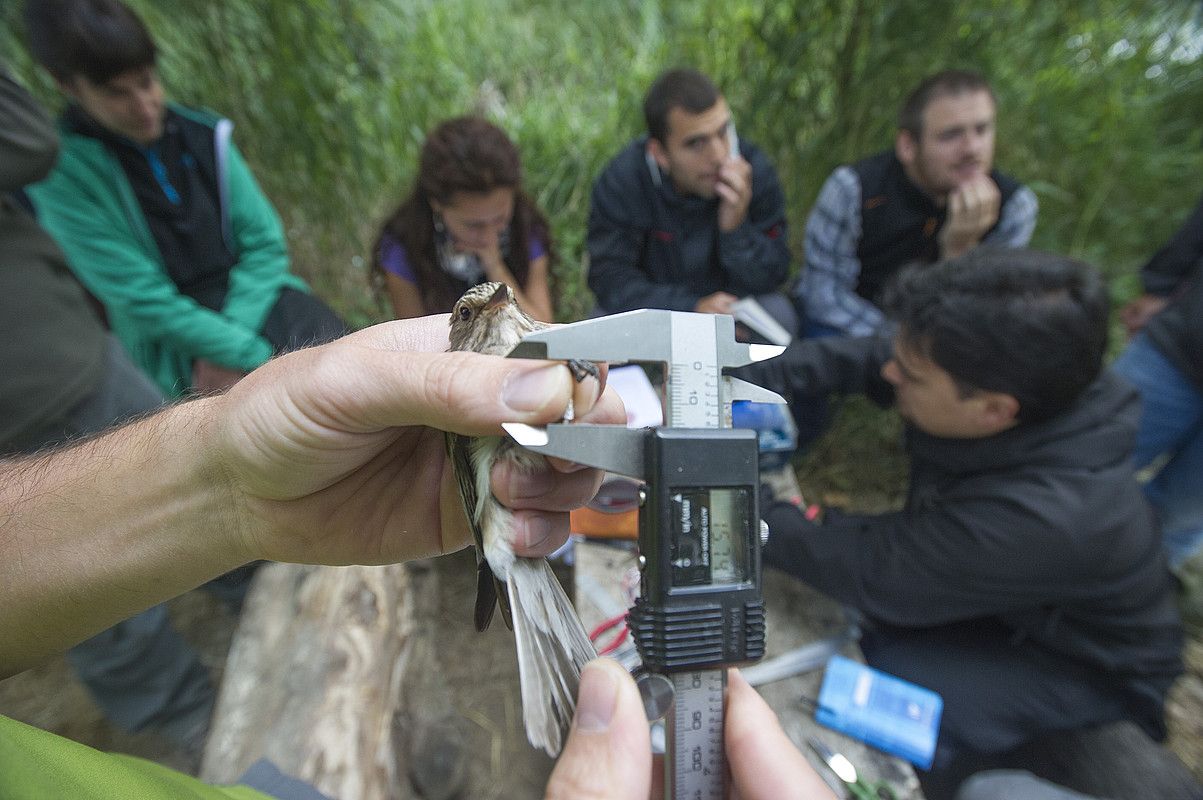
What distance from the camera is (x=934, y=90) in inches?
134

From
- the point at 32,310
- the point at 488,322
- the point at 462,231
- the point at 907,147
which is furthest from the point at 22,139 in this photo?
the point at 907,147

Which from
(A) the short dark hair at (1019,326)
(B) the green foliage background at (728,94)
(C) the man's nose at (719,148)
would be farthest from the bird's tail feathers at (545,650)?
(B) the green foliage background at (728,94)

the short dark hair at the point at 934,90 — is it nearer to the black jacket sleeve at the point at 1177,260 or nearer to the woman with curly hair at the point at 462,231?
the black jacket sleeve at the point at 1177,260

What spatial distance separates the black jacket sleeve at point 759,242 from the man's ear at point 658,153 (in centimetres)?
49

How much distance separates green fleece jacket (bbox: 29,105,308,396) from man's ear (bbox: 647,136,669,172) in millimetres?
2108

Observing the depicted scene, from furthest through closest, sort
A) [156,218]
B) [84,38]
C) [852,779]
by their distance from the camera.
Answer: [156,218]
[84,38]
[852,779]

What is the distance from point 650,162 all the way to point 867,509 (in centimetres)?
277

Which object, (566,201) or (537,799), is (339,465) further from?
(566,201)

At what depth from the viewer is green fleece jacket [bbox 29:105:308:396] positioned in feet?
8.17

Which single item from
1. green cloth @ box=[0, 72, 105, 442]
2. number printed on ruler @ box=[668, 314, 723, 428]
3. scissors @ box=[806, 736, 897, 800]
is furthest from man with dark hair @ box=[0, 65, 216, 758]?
scissors @ box=[806, 736, 897, 800]

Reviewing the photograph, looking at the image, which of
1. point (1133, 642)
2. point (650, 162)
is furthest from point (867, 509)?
point (650, 162)

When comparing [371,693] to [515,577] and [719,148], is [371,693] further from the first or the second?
[719,148]

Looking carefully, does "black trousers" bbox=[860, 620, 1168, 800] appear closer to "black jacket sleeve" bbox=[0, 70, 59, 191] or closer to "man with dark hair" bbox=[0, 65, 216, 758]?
"man with dark hair" bbox=[0, 65, 216, 758]

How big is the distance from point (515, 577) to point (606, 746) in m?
0.40
